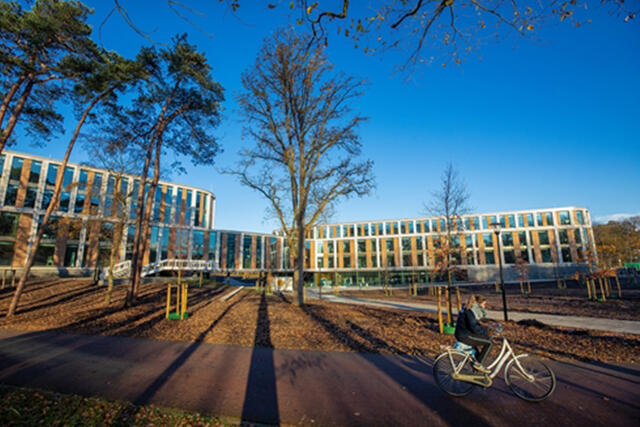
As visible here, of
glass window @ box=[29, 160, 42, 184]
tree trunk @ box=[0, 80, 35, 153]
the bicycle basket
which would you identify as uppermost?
glass window @ box=[29, 160, 42, 184]

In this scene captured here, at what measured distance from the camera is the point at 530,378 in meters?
4.87

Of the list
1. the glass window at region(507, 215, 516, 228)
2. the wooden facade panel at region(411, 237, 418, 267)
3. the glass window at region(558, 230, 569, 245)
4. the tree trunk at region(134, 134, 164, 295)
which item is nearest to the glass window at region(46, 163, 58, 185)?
the tree trunk at region(134, 134, 164, 295)

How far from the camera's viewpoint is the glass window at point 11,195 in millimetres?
36906

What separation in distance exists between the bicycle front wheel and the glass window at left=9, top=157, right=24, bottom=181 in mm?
52698

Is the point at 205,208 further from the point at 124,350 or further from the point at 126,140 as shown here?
the point at 124,350

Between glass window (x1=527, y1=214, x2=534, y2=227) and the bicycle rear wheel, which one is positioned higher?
glass window (x1=527, y1=214, x2=534, y2=227)

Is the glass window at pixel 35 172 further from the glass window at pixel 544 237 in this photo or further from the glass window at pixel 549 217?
the glass window at pixel 549 217

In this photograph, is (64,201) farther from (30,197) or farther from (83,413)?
(83,413)

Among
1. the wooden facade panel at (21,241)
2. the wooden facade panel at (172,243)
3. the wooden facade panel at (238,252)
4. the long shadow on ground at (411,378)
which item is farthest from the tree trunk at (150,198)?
the wooden facade panel at (238,252)

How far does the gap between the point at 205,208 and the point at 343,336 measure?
53.8m

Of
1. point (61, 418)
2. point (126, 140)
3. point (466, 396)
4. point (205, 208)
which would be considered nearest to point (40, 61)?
point (126, 140)

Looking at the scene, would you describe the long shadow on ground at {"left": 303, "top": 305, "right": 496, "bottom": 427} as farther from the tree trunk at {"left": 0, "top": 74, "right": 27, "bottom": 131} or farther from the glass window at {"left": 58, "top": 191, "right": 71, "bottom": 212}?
the glass window at {"left": 58, "top": 191, "right": 71, "bottom": 212}

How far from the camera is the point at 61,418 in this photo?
4.12 meters

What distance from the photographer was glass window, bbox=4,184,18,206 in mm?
36906
